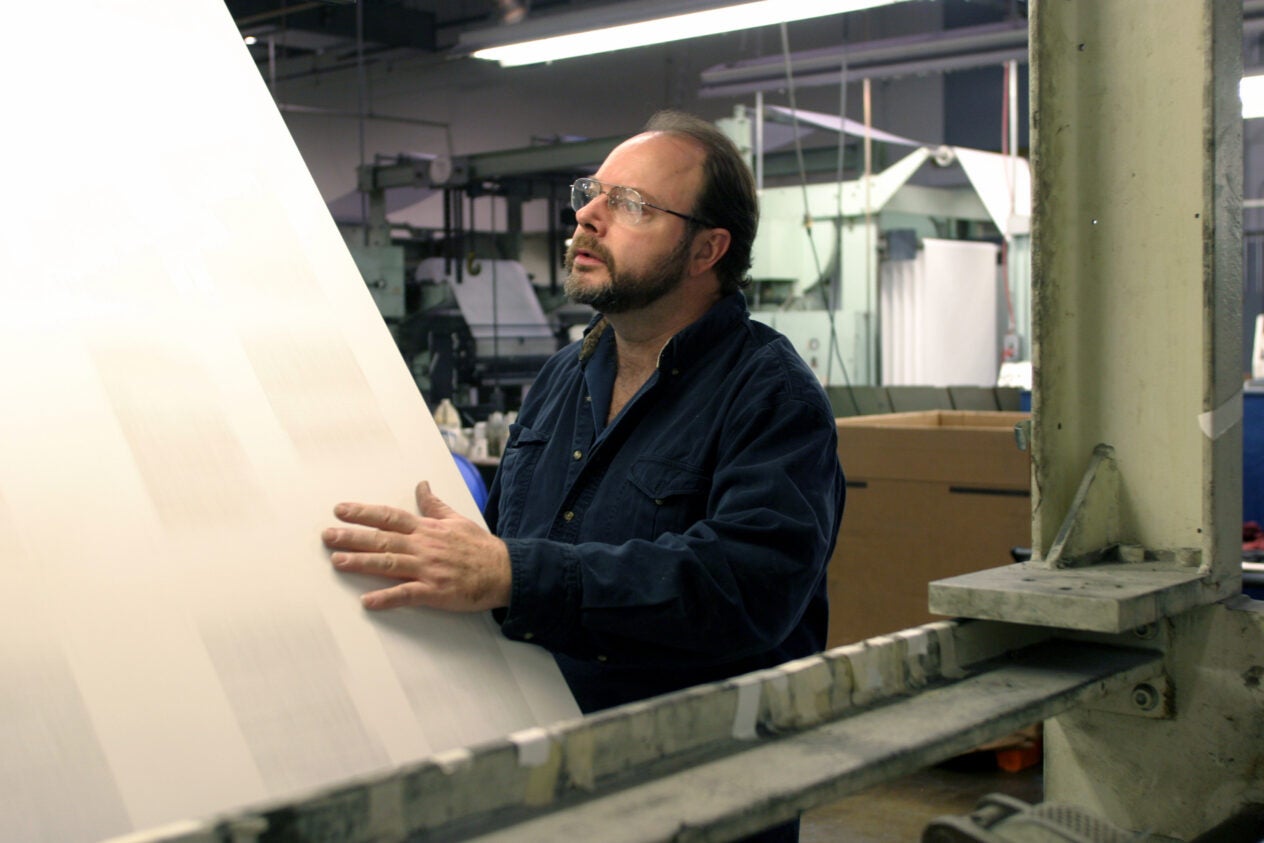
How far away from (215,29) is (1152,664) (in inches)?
42.6

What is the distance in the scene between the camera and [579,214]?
137 centimetres

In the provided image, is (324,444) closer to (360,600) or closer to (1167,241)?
(360,600)

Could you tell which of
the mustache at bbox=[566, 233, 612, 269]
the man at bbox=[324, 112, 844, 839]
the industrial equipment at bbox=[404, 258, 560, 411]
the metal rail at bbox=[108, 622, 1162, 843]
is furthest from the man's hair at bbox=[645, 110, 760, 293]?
the industrial equipment at bbox=[404, 258, 560, 411]

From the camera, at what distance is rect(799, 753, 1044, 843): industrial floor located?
270 cm

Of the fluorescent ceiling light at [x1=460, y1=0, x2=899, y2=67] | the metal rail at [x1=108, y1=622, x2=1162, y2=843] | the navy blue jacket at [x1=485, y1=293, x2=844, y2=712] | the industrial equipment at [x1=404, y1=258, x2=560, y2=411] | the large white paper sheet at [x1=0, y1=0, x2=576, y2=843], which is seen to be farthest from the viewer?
the industrial equipment at [x1=404, y1=258, x2=560, y2=411]

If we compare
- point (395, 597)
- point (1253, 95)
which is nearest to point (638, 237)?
point (395, 597)

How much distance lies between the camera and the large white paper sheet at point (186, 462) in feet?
2.69

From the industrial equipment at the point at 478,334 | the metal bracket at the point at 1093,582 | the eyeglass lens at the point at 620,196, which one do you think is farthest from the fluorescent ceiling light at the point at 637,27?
the metal bracket at the point at 1093,582

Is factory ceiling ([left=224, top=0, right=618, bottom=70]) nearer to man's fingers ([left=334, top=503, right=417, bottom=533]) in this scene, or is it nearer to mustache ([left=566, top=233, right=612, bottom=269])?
mustache ([left=566, top=233, right=612, bottom=269])

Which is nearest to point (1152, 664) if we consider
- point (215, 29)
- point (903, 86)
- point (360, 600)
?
point (360, 600)

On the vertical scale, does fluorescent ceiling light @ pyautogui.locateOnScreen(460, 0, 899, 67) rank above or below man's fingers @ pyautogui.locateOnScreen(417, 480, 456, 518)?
above

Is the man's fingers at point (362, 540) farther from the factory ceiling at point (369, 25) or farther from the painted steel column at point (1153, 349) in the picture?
the factory ceiling at point (369, 25)

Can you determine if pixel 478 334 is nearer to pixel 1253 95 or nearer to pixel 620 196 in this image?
pixel 1253 95

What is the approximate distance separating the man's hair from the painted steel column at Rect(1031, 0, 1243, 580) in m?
0.34
